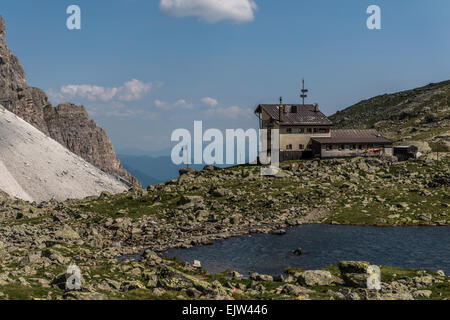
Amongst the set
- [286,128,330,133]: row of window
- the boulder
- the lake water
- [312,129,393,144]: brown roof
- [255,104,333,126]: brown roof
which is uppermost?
[255,104,333,126]: brown roof

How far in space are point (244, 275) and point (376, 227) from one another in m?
24.3

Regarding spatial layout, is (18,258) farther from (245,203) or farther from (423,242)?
(423,242)

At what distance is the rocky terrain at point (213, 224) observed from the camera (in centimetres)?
2422

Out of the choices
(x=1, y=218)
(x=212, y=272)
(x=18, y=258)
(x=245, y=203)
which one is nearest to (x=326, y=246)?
(x=212, y=272)

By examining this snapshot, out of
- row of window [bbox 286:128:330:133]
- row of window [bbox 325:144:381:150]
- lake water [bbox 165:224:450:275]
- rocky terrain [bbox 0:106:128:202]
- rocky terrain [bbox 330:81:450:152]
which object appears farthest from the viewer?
rocky terrain [bbox 330:81:450:152]

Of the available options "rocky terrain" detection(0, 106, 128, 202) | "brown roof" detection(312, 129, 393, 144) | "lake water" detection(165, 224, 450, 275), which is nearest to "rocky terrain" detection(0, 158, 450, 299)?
"lake water" detection(165, 224, 450, 275)

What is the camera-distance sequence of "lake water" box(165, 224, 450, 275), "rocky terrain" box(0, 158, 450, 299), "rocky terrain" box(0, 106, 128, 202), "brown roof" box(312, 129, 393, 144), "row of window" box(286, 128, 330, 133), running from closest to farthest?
"rocky terrain" box(0, 158, 450, 299) < "lake water" box(165, 224, 450, 275) < "brown roof" box(312, 129, 393, 144) < "row of window" box(286, 128, 330, 133) < "rocky terrain" box(0, 106, 128, 202)

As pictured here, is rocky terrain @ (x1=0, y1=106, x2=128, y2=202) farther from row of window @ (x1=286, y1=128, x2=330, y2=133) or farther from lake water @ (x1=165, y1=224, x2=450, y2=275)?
lake water @ (x1=165, y1=224, x2=450, y2=275)

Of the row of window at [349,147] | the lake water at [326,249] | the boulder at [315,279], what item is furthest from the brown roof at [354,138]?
the boulder at [315,279]

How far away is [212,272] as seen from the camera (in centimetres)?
3481

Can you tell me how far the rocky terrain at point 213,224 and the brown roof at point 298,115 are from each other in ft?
35.3

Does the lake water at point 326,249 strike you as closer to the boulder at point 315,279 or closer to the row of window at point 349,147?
the boulder at point 315,279

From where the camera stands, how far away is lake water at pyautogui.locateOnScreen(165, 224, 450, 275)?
36250 millimetres

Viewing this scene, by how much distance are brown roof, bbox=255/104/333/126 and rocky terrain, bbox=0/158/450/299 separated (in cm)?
1074
